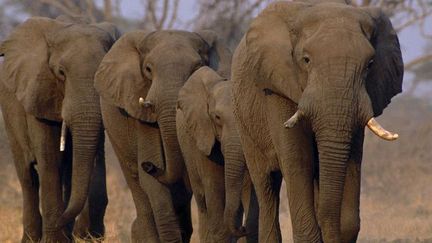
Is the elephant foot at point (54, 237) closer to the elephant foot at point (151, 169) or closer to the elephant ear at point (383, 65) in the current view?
the elephant foot at point (151, 169)

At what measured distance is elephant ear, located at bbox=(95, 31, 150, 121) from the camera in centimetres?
987

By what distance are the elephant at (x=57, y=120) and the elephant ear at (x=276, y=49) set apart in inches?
116

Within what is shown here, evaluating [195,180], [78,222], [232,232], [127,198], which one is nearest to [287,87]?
[232,232]

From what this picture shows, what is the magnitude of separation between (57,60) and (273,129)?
350 cm

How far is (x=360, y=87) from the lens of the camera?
6676 millimetres

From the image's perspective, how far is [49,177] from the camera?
10.5 m

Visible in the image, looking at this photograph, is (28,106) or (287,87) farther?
(28,106)

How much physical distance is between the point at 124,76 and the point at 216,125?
123 cm

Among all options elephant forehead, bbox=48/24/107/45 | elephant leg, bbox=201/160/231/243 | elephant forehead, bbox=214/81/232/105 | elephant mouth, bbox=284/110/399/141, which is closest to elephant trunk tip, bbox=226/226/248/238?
elephant leg, bbox=201/160/231/243

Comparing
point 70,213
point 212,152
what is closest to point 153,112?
point 212,152

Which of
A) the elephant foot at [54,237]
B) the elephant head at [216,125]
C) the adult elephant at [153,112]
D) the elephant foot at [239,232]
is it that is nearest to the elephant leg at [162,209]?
the adult elephant at [153,112]

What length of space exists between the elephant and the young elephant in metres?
1.07

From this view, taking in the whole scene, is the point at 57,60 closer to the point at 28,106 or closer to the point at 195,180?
the point at 28,106

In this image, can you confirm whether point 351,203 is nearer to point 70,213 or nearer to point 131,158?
point 131,158
